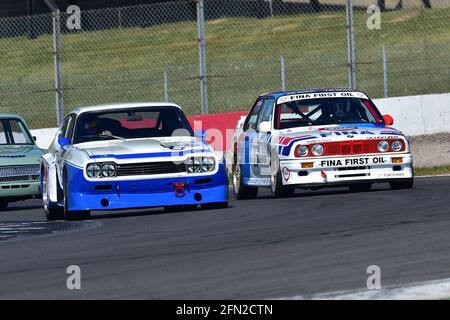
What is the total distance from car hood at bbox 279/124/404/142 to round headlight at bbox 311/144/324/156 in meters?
0.09

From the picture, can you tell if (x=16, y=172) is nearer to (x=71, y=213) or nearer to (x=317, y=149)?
(x=71, y=213)

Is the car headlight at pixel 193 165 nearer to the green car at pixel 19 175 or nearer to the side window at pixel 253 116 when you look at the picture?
the side window at pixel 253 116

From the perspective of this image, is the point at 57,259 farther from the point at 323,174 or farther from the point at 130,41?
the point at 130,41

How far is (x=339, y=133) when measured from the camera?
56.6 feet

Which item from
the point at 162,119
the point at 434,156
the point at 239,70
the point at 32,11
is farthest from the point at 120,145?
the point at 32,11

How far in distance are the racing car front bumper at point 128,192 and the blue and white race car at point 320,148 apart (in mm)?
2135

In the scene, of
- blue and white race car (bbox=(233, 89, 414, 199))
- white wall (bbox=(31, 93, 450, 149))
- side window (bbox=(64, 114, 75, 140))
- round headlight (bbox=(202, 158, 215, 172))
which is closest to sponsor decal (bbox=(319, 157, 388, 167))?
blue and white race car (bbox=(233, 89, 414, 199))

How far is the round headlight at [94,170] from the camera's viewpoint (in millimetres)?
15133

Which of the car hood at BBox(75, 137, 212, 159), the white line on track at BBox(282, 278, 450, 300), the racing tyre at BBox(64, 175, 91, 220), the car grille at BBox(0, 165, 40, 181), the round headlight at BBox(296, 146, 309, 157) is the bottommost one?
the white line on track at BBox(282, 278, 450, 300)

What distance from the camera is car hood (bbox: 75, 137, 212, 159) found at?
15203mm

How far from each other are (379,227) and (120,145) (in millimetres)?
4018

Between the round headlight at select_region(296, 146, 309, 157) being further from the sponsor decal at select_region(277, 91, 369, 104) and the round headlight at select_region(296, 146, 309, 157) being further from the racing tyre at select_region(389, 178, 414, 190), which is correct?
the sponsor decal at select_region(277, 91, 369, 104)

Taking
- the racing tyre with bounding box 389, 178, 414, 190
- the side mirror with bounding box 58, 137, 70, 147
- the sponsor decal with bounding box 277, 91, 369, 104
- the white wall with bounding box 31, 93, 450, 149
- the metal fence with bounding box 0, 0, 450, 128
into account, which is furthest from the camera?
the metal fence with bounding box 0, 0, 450, 128

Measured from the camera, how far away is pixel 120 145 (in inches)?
619
